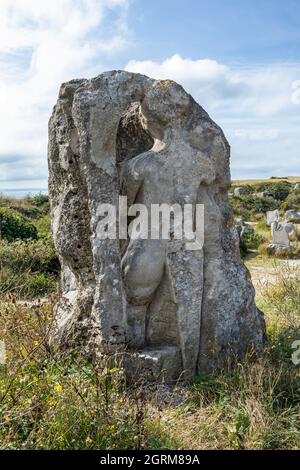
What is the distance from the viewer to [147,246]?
5070mm

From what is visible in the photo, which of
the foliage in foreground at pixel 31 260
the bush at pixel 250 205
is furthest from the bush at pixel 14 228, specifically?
the bush at pixel 250 205

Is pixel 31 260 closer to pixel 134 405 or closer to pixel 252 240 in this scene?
pixel 134 405

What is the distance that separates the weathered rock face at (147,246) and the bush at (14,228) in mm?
9979

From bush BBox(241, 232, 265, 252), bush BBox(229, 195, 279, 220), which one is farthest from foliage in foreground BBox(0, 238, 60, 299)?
bush BBox(229, 195, 279, 220)

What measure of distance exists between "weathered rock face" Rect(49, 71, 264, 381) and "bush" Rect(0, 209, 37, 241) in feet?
32.7

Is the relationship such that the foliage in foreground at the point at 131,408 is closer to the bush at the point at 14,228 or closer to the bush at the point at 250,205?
the bush at the point at 14,228

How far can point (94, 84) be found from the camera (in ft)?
16.2

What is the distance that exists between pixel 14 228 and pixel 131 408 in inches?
474

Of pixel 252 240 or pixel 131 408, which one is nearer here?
pixel 131 408

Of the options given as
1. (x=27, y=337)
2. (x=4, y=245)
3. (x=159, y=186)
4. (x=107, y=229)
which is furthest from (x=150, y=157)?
(x=4, y=245)

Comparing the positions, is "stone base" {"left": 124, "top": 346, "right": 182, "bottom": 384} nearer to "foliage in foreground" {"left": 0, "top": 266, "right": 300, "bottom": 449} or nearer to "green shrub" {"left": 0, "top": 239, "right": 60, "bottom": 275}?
"foliage in foreground" {"left": 0, "top": 266, "right": 300, "bottom": 449}

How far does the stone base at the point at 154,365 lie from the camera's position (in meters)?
4.88

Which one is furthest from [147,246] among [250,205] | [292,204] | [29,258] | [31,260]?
[292,204]

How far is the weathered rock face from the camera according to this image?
4906mm
